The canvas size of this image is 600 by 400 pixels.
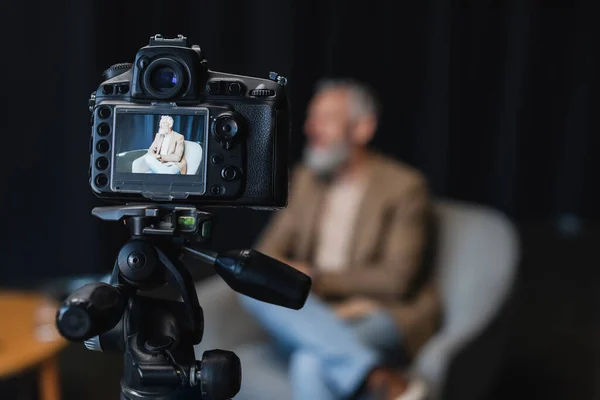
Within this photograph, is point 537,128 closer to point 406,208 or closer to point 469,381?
point 406,208

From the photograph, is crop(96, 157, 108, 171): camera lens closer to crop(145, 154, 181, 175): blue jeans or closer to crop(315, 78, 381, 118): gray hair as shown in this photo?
crop(145, 154, 181, 175): blue jeans

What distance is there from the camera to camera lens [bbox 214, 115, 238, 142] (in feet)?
2.24

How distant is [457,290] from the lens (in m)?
1.88

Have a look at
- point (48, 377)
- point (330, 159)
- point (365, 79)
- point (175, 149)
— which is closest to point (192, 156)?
point (175, 149)

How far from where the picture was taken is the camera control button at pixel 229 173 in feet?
2.27

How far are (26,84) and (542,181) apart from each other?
270 cm

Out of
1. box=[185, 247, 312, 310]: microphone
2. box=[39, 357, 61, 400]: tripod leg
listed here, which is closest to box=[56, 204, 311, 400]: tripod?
box=[185, 247, 312, 310]: microphone

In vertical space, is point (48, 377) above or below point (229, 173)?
below

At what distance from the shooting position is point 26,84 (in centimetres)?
290

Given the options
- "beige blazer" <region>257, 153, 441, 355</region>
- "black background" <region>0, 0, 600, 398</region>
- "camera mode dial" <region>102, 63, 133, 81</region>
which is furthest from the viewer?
"black background" <region>0, 0, 600, 398</region>

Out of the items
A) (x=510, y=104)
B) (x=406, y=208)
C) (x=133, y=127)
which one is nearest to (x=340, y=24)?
(x=510, y=104)

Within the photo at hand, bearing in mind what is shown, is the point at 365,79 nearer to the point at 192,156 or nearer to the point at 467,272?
the point at 467,272

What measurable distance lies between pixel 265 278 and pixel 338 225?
4.30ft

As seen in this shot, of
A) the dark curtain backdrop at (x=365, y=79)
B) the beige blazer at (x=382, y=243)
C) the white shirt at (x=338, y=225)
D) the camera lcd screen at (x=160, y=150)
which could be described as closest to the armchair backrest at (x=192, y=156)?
the camera lcd screen at (x=160, y=150)
